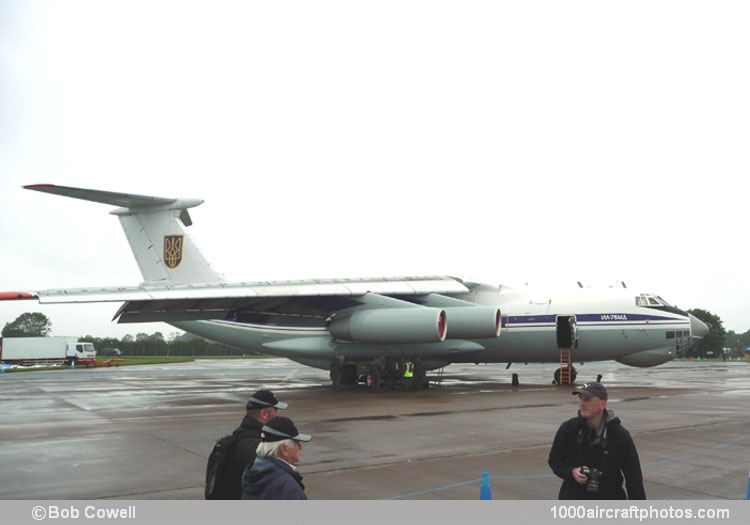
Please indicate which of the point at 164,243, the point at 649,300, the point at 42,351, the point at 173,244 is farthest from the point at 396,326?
the point at 42,351

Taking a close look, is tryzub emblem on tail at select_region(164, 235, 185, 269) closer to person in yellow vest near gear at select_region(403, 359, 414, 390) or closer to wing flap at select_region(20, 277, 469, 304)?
wing flap at select_region(20, 277, 469, 304)

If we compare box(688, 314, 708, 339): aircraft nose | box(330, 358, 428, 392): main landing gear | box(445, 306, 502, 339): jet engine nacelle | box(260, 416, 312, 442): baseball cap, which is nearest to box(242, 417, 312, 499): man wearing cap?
box(260, 416, 312, 442): baseball cap

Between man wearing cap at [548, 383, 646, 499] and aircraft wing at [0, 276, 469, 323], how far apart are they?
14.4 meters

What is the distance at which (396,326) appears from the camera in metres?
18.3

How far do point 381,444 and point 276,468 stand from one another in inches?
237

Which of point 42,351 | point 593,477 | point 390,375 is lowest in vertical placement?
point 42,351

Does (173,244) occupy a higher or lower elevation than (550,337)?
higher

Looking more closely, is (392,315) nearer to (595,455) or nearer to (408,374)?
(408,374)

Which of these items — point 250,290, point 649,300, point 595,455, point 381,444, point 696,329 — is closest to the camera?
point 595,455

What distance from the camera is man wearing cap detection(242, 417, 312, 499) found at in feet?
9.97

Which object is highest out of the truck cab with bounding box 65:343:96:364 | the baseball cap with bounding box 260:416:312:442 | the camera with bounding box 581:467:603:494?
the baseball cap with bounding box 260:416:312:442

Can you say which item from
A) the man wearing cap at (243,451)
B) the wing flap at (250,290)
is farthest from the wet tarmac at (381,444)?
the wing flap at (250,290)

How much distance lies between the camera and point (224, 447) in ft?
12.1
